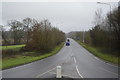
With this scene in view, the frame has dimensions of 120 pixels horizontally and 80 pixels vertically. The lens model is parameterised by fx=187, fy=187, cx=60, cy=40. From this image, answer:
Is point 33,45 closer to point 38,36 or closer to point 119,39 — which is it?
point 38,36

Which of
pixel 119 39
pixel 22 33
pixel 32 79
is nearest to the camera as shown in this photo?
pixel 32 79

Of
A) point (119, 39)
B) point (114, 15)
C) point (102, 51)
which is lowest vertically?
point (102, 51)

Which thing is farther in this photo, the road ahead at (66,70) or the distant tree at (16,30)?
the distant tree at (16,30)

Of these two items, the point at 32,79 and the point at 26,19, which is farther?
the point at 26,19

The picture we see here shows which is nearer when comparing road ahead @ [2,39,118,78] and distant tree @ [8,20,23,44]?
road ahead @ [2,39,118,78]

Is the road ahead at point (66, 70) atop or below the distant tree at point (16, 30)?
below

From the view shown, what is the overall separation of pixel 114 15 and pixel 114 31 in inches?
114

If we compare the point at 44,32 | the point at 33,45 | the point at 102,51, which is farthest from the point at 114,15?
the point at 33,45

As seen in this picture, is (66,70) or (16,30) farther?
(16,30)

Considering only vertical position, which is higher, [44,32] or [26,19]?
[26,19]

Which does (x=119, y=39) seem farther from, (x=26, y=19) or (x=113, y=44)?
(x=26, y=19)

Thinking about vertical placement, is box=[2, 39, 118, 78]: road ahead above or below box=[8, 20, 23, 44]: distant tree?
below

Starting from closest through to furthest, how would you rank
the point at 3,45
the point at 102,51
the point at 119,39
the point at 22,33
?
the point at 119,39
the point at 102,51
the point at 3,45
the point at 22,33

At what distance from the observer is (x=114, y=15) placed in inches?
1261
